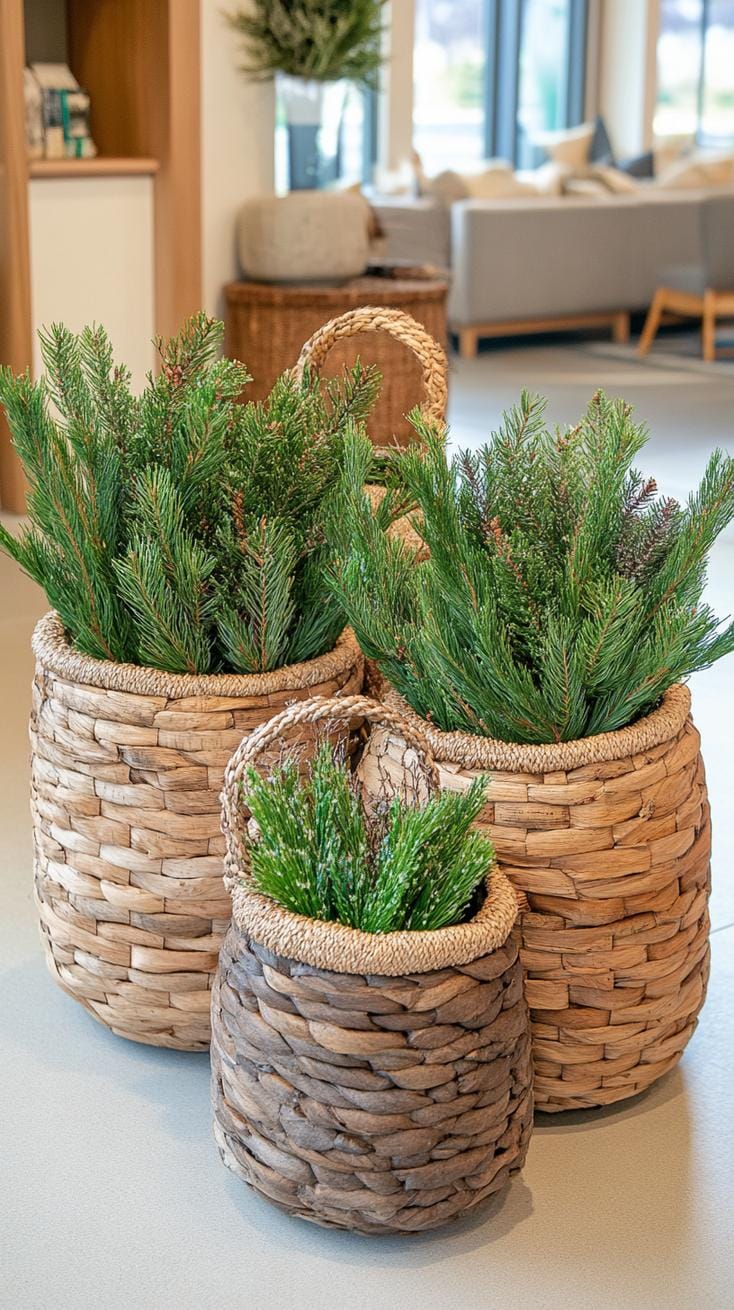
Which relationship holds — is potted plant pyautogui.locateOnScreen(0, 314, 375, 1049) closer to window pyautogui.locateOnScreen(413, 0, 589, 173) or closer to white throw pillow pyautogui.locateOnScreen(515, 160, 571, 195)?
white throw pillow pyautogui.locateOnScreen(515, 160, 571, 195)

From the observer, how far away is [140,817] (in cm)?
134

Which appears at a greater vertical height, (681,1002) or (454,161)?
(454,161)

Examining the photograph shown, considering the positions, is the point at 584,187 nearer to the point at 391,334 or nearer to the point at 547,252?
the point at 547,252

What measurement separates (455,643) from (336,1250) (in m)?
0.50

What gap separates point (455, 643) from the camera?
50.1 inches

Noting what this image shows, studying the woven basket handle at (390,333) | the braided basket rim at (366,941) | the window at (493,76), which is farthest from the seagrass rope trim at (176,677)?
the window at (493,76)

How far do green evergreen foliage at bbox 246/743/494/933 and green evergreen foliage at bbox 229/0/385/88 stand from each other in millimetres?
3188

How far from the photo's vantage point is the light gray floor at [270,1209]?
116 centimetres

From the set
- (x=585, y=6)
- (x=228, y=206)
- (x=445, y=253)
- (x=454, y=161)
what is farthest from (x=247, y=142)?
(x=585, y=6)

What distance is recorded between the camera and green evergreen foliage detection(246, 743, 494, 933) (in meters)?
1.14

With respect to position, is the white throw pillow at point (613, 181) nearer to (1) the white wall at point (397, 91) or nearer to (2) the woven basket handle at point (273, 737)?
(1) the white wall at point (397, 91)

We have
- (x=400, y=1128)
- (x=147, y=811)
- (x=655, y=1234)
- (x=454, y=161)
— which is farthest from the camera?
(x=454, y=161)

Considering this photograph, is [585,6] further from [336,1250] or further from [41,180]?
[336,1250]

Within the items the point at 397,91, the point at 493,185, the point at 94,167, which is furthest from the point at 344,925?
the point at 397,91
